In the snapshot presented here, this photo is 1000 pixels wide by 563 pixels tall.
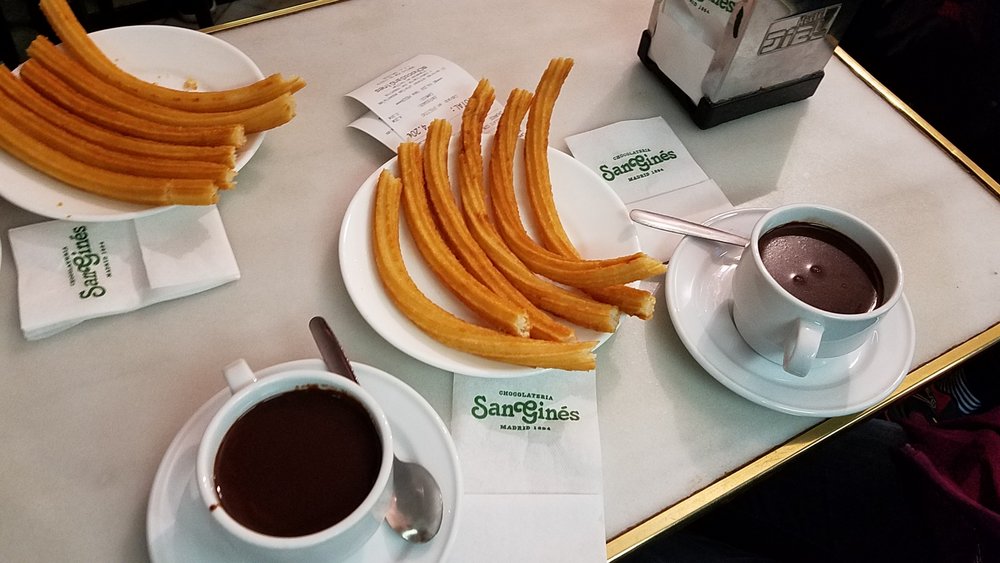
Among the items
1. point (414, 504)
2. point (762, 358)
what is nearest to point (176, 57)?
point (414, 504)

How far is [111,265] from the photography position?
69 centimetres

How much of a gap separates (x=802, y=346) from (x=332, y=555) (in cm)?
41

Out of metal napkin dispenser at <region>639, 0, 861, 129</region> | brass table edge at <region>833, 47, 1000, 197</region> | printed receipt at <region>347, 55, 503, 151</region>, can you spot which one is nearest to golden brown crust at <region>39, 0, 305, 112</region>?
printed receipt at <region>347, 55, 503, 151</region>

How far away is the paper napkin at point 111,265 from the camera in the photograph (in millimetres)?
655

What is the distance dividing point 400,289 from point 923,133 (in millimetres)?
762

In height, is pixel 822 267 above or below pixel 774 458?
above

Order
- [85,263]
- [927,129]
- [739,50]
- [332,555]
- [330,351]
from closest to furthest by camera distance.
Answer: [332,555], [330,351], [85,263], [739,50], [927,129]

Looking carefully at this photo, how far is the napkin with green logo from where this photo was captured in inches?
22.3

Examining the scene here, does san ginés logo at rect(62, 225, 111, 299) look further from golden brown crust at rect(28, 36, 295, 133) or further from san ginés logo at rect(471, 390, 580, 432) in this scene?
san ginés logo at rect(471, 390, 580, 432)

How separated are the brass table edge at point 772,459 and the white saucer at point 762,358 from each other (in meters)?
0.03

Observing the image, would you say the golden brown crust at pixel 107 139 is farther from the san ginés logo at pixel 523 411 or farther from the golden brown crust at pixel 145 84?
the san ginés logo at pixel 523 411

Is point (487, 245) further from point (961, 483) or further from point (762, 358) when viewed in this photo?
point (961, 483)

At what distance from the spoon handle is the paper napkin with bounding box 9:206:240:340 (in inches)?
6.6

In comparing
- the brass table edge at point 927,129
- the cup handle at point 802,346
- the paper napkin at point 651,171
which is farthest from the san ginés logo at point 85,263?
the brass table edge at point 927,129
